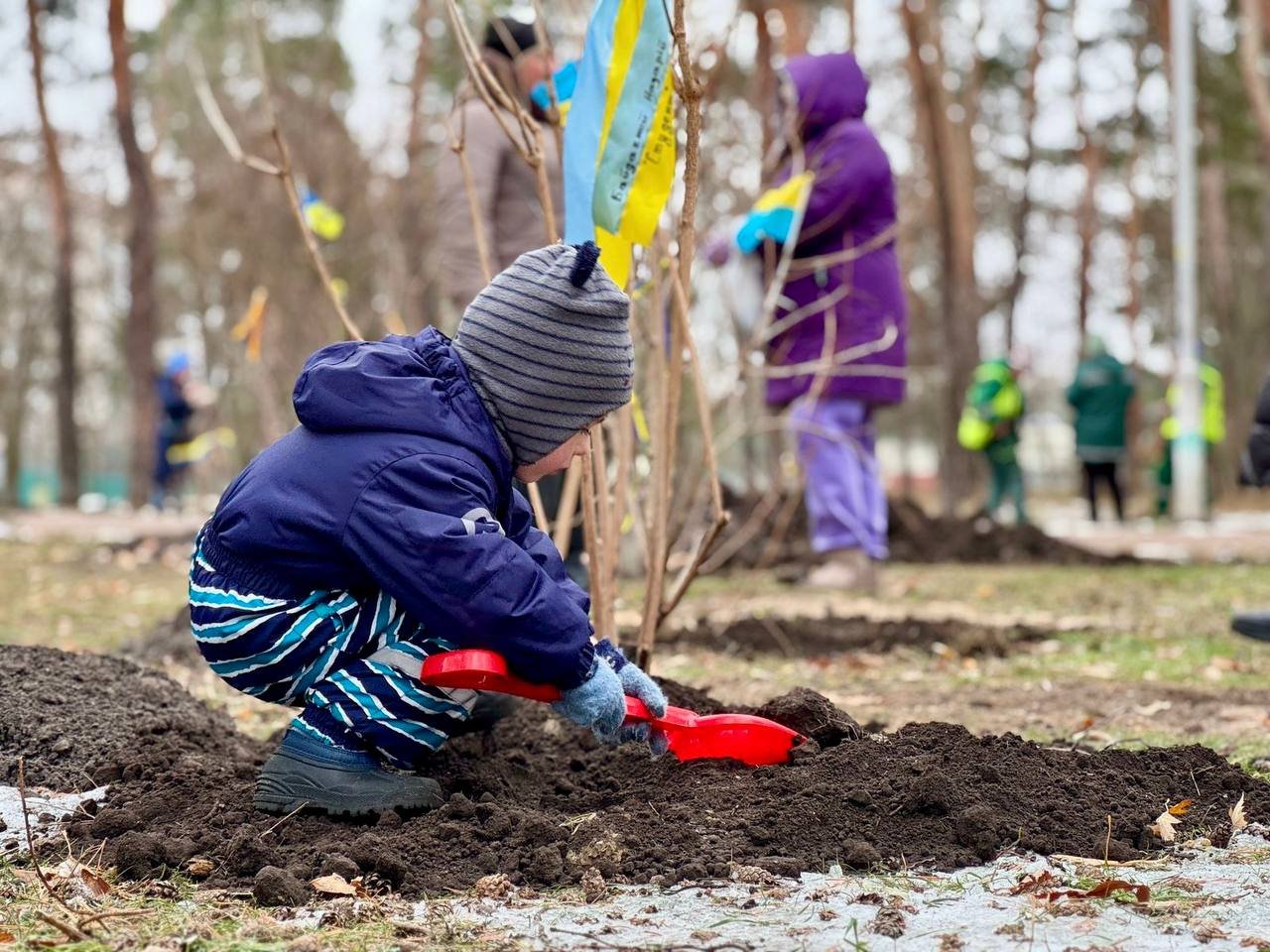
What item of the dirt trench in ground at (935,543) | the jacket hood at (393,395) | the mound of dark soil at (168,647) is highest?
the jacket hood at (393,395)

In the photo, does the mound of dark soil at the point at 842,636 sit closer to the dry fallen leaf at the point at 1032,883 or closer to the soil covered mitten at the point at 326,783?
the soil covered mitten at the point at 326,783

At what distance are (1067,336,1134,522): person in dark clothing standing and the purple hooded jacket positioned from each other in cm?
800

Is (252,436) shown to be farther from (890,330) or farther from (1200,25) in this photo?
(890,330)

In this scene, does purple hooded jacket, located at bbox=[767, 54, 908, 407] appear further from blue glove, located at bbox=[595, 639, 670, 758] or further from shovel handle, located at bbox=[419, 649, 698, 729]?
shovel handle, located at bbox=[419, 649, 698, 729]

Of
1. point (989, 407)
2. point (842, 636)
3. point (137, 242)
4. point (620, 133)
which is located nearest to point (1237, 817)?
point (620, 133)

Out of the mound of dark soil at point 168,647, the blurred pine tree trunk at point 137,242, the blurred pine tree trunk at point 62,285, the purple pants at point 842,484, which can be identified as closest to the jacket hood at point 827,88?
the purple pants at point 842,484

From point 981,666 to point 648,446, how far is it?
Result: 1654 millimetres

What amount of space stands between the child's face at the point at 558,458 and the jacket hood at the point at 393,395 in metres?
0.10

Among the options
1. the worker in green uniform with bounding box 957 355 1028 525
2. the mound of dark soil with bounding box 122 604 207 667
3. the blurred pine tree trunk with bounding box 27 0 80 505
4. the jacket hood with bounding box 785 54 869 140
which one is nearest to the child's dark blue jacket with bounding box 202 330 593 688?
the mound of dark soil with bounding box 122 604 207 667

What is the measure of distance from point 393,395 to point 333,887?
0.78 meters

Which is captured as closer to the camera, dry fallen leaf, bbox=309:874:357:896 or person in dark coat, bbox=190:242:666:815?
dry fallen leaf, bbox=309:874:357:896

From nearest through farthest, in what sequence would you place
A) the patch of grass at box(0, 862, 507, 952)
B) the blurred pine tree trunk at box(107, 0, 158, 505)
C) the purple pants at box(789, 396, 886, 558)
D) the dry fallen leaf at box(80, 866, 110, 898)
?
the patch of grass at box(0, 862, 507, 952), the dry fallen leaf at box(80, 866, 110, 898), the purple pants at box(789, 396, 886, 558), the blurred pine tree trunk at box(107, 0, 158, 505)

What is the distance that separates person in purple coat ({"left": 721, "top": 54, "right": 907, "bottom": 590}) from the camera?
606cm

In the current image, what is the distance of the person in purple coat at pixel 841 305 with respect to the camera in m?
6.06
